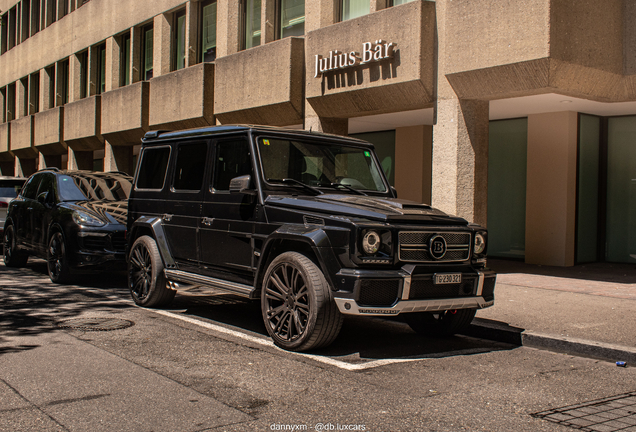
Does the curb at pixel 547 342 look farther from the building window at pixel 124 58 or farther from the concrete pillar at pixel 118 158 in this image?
the building window at pixel 124 58

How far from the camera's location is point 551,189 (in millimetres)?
14516

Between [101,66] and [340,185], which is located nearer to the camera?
[340,185]

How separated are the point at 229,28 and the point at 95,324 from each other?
1225cm

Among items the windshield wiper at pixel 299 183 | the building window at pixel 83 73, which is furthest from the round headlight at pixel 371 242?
the building window at pixel 83 73

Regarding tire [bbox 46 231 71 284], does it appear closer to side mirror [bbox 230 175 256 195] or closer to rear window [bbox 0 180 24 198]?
side mirror [bbox 230 175 256 195]

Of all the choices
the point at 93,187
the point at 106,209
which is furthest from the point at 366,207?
the point at 93,187

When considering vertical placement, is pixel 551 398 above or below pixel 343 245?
below

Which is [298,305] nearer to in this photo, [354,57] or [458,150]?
[458,150]

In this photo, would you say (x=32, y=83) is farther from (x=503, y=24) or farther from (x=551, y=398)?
(x=551, y=398)

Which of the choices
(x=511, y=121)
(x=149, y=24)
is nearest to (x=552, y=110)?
(x=511, y=121)

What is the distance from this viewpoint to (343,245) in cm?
582

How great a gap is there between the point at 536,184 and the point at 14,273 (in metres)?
10.6

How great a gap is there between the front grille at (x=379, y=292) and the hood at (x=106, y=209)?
576cm

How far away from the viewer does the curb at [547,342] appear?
6.31m
